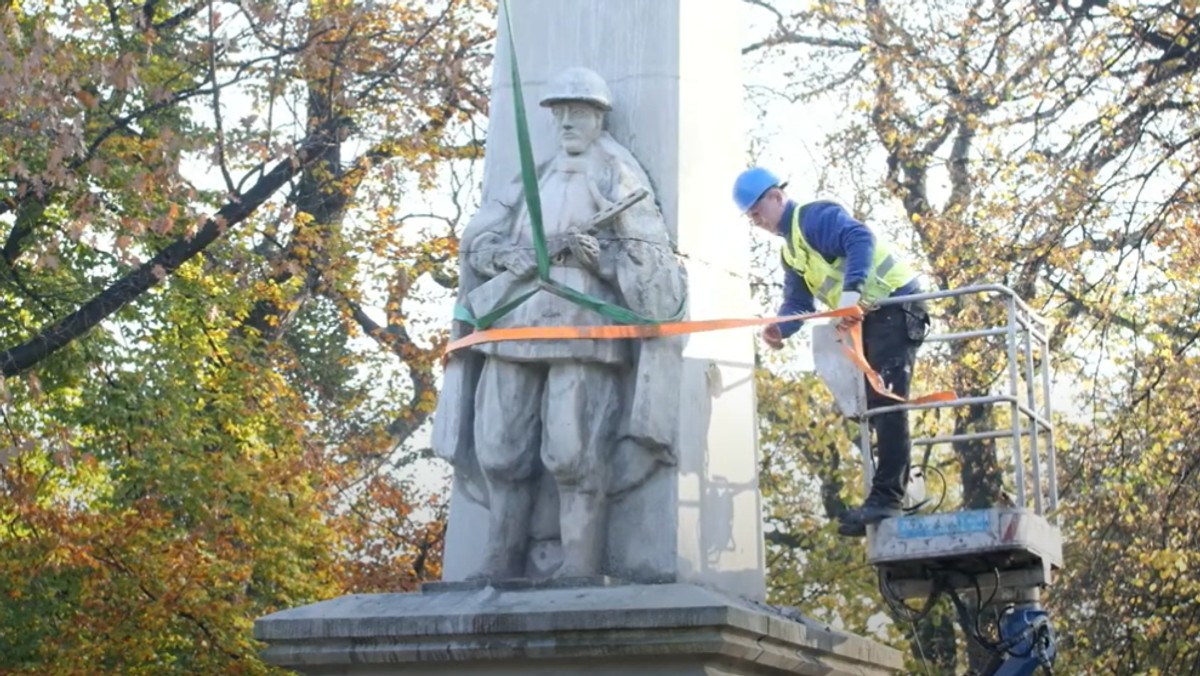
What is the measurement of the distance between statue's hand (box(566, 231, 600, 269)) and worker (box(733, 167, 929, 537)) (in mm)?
691

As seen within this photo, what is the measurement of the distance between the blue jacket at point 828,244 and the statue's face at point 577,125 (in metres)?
0.82

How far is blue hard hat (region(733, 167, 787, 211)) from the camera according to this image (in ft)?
26.2

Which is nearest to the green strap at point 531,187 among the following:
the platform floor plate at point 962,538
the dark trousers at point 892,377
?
the dark trousers at point 892,377

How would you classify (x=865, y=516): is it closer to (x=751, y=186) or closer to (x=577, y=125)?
(x=751, y=186)

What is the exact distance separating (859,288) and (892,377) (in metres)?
0.43

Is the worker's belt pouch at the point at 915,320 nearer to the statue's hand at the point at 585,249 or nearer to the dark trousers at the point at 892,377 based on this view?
the dark trousers at the point at 892,377

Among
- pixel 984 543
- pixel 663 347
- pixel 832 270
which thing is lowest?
pixel 984 543

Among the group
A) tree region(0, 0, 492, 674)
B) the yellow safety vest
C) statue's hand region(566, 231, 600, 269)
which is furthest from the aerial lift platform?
tree region(0, 0, 492, 674)

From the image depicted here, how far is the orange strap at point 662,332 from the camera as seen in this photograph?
7.52m

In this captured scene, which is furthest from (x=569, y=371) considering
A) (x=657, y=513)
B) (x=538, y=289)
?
(x=657, y=513)

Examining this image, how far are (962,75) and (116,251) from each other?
873 centimetres

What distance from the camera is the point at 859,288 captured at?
25.9ft

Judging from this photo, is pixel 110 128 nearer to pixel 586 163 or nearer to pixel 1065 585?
pixel 1065 585

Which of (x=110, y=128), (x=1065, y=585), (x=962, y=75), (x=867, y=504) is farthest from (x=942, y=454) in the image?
(x=867, y=504)
